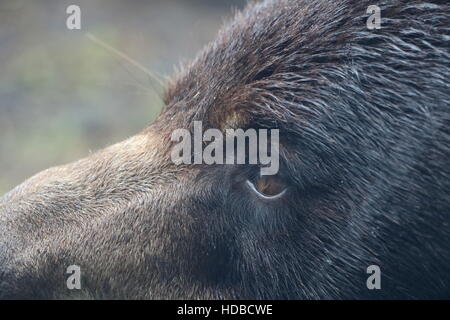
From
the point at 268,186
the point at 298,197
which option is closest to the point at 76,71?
the point at 268,186

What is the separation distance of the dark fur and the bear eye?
0.15 ft

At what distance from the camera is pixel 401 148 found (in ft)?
10.6

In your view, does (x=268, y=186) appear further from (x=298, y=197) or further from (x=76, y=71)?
(x=76, y=71)

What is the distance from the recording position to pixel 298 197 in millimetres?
3371

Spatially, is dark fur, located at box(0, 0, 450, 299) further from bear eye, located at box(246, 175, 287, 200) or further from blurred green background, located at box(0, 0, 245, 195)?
blurred green background, located at box(0, 0, 245, 195)

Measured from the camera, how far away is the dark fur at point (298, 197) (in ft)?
10.7

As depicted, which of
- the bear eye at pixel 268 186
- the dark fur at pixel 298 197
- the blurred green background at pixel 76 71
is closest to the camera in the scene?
the dark fur at pixel 298 197

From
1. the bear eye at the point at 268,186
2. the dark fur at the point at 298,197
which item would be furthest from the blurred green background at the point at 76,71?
the bear eye at the point at 268,186

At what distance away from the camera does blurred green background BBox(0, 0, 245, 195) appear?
895cm

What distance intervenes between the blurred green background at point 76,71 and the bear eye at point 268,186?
5206 millimetres

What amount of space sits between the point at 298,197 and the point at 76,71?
729 centimetres

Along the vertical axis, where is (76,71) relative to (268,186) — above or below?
above

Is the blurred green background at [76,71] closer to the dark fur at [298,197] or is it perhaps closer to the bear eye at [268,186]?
the dark fur at [298,197]
